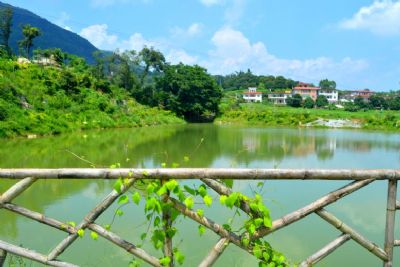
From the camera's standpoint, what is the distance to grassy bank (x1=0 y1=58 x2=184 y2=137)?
1633 centimetres

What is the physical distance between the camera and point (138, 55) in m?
38.1

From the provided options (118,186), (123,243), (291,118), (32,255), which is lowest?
(291,118)

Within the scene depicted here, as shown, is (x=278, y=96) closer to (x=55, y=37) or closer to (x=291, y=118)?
(x=291, y=118)

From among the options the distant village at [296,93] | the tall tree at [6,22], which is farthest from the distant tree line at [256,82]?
the tall tree at [6,22]

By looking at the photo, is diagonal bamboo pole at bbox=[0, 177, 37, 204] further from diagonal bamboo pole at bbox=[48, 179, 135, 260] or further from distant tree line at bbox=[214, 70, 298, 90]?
distant tree line at bbox=[214, 70, 298, 90]

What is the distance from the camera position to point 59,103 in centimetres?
2117

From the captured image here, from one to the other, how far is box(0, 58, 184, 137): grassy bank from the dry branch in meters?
13.7

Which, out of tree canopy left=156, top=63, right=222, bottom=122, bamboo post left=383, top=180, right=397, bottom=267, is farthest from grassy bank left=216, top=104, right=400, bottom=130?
bamboo post left=383, top=180, right=397, bottom=267

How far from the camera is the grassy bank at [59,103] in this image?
1633 centimetres

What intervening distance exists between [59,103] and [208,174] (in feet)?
68.1

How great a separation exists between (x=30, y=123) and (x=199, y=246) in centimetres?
1410

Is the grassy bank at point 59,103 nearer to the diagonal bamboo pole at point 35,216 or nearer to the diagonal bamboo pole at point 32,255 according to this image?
the diagonal bamboo pole at point 32,255

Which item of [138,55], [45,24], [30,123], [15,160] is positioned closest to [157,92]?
[138,55]

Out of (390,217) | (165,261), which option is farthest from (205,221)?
(390,217)
